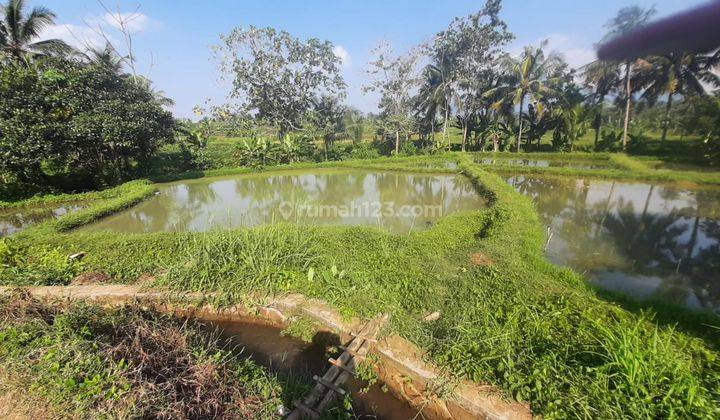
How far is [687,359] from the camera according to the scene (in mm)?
2801

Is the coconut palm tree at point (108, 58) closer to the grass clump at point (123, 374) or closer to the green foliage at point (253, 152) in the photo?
the green foliage at point (253, 152)

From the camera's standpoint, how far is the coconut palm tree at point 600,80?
698 inches

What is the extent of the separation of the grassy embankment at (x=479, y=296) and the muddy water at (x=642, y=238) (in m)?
0.98

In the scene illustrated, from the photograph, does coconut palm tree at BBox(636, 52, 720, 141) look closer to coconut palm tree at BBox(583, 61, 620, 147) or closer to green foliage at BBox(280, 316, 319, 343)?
coconut palm tree at BBox(583, 61, 620, 147)

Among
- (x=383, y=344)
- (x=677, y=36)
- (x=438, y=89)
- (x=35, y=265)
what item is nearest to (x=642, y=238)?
(x=677, y=36)

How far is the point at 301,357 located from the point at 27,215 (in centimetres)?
1259

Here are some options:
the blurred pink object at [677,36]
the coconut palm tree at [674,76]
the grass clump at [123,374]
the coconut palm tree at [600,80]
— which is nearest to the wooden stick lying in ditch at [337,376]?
the grass clump at [123,374]

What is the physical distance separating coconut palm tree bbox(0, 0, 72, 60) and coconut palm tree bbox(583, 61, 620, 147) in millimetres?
27857

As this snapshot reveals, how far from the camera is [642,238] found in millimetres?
6719

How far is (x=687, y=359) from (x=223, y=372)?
14.1 ft

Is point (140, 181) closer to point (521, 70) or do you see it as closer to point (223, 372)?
point (223, 372)

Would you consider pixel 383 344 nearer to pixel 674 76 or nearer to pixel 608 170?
pixel 608 170

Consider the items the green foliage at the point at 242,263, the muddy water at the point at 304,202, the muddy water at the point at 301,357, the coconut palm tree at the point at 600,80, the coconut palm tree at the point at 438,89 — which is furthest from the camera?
the coconut palm tree at the point at 438,89

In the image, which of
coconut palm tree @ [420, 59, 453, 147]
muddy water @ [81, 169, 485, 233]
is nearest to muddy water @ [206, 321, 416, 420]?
muddy water @ [81, 169, 485, 233]
